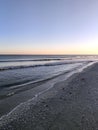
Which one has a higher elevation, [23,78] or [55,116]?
[55,116]

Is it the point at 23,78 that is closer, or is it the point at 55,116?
the point at 55,116

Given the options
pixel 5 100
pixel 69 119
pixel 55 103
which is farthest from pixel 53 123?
pixel 5 100

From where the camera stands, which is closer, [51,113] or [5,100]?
[51,113]

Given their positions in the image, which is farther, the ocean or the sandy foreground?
the ocean

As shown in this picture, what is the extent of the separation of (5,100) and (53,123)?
4.04 meters

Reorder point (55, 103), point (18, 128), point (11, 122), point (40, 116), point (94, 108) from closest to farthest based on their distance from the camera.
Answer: point (18, 128) → point (11, 122) → point (40, 116) → point (94, 108) → point (55, 103)

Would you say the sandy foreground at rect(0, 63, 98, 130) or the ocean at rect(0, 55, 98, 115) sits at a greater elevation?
the sandy foreground at rect(0, 63, 98, 130)

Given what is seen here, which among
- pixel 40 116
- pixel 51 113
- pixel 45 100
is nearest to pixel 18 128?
pixel 40 116

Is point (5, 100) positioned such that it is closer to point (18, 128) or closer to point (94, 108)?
point (18, 128)

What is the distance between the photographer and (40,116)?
19.7 feet

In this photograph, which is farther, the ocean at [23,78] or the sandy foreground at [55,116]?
the ocean at [23,78]

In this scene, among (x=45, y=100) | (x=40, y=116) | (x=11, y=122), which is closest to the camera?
(x=11, y=122)

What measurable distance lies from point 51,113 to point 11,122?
1560 millimetres

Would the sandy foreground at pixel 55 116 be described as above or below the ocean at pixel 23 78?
above
